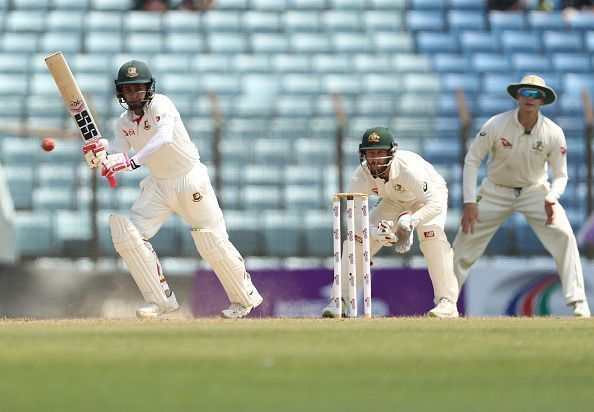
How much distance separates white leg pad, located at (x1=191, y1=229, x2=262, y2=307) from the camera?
34.5ft

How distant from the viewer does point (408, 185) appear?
1063 centimetres

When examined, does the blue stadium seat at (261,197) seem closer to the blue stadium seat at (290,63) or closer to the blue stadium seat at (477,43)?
the blue stadium seat at (290,63)

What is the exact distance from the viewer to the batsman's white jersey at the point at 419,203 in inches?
418

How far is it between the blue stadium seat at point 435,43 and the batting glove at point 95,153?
920 cm

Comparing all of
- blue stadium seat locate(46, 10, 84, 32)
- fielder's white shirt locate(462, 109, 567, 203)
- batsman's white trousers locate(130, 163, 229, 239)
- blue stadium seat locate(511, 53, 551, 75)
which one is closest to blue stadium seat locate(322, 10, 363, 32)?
blue stadium seat locate(511, 53, 551, 75)

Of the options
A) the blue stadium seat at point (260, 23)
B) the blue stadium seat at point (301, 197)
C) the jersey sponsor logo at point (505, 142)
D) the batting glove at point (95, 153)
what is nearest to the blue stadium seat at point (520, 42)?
the blue stadium seat at point (260, 23)

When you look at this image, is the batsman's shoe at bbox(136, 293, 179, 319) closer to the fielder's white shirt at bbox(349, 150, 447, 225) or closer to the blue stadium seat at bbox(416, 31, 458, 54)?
the fielder's white shirt at bbox(349, 150, 447, 225)

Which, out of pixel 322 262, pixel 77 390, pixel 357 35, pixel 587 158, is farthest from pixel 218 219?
pixel 357 35

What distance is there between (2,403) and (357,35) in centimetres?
1420

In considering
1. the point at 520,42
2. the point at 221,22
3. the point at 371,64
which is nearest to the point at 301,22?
the point at 221,22

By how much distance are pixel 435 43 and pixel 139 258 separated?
930 cm

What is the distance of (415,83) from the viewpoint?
58.1 feet

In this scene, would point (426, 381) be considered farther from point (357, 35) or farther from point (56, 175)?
point (357, 35)

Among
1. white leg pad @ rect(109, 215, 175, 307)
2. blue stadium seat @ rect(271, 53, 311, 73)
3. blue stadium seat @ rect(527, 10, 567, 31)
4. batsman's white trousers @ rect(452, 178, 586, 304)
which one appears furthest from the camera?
blue stadium seat @ rect(527, 10, 567, 31)
